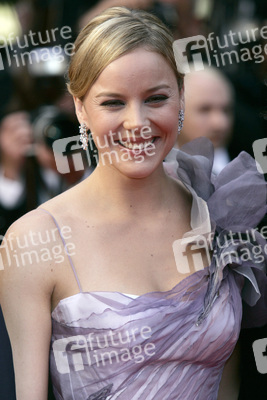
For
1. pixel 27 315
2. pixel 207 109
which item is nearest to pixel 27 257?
pixel 27 315

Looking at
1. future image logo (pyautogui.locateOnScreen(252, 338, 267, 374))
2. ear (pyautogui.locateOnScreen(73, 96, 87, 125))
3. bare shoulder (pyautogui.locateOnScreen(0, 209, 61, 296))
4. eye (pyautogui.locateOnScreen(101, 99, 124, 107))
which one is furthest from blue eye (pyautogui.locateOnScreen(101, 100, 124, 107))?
future image logo (pyautogui.locateOnScreen(252, 338, 267, 374))

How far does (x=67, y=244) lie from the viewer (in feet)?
5.88

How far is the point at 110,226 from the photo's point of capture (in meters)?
1.88

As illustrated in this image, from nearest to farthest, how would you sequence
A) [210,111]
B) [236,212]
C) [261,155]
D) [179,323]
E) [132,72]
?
[132,72], [179,323], [236,212], [261,155], [210,111]

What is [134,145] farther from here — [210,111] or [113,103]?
[210,111]

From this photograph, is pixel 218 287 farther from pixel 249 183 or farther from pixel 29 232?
pixel 29 232

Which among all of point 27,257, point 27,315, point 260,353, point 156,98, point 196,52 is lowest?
point 260,353

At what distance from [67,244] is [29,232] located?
104 mm

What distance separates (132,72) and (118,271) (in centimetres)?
52

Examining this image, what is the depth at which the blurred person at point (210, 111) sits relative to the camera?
2.61 metres

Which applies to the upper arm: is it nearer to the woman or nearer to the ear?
the woman

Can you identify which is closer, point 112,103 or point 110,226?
point 112,103

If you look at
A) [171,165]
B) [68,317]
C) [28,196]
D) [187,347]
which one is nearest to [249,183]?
[171,165]

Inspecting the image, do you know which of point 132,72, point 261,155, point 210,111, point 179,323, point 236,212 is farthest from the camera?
point 210,111
